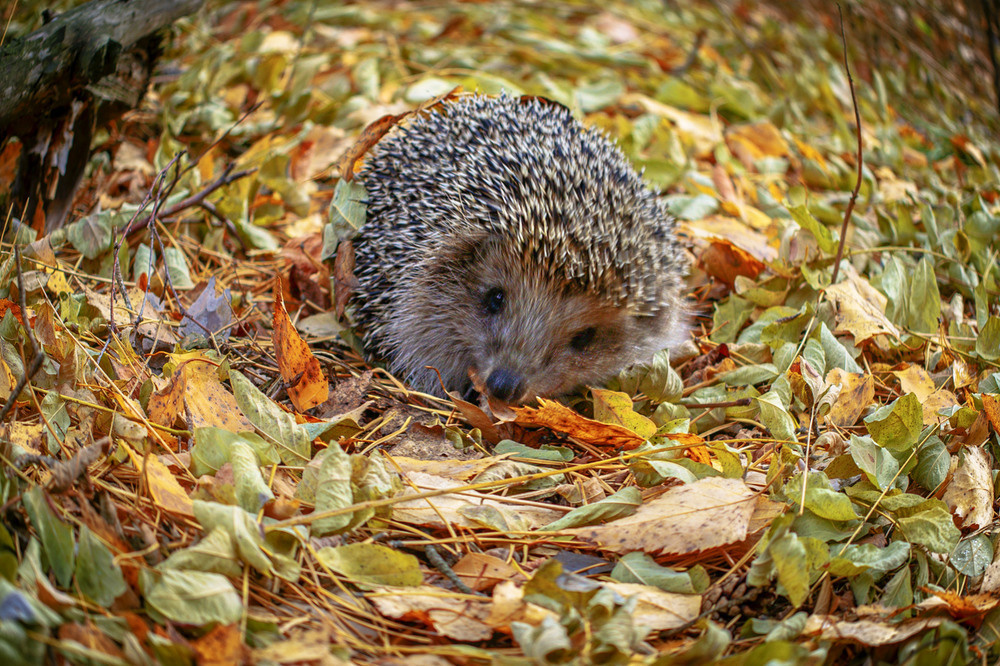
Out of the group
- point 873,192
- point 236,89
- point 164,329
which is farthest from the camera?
point 236,89

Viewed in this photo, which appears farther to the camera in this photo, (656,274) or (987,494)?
(656,274)

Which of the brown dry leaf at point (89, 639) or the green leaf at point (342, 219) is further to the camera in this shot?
the green leaf at point (342, 219)

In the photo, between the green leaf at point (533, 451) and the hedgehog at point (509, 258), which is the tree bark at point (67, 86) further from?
the green leaf at point (533, 451)

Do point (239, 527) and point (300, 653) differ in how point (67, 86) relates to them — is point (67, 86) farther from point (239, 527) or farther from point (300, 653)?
point (300, 653)

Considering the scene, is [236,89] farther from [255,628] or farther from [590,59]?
[255,628]

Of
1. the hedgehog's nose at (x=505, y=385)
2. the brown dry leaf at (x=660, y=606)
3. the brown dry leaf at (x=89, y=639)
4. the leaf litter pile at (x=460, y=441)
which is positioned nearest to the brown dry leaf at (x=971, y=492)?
the leaf litter pile at (x=460, y=441)

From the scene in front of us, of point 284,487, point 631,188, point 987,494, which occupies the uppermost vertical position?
point 631,188

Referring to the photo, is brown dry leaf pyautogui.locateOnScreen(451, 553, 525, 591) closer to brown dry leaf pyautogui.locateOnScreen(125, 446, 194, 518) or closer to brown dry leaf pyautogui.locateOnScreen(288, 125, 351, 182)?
brown dry leaf pyautogui.locateOnScreen(125, 446, 194, 518)

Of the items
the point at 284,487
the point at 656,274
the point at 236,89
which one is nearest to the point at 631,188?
the point at 656,274
